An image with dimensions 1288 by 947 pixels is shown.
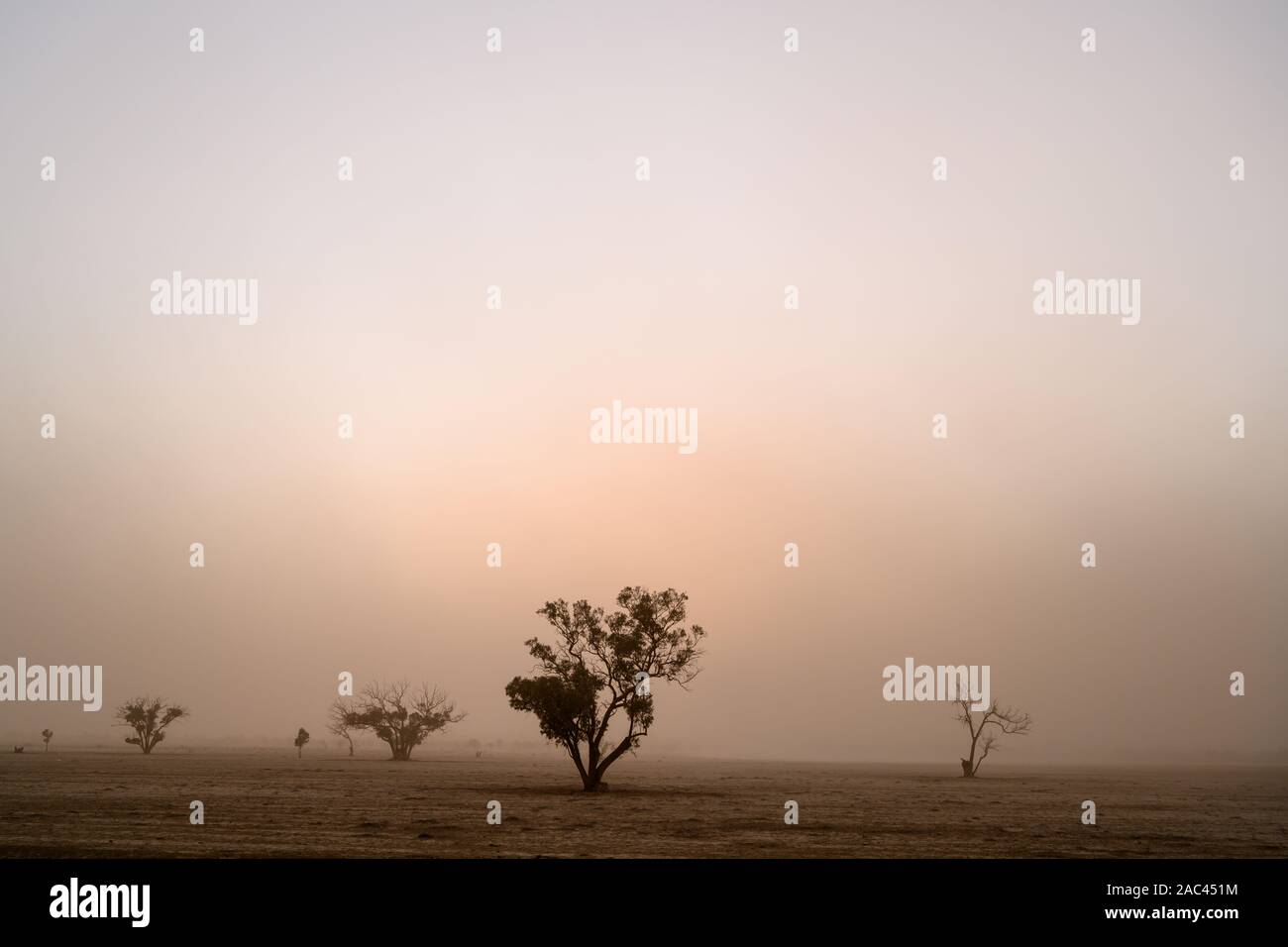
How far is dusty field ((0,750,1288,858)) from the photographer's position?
118 feet

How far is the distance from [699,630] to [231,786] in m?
28.8

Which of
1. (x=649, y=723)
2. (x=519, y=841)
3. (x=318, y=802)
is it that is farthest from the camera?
(x=649, y=723)

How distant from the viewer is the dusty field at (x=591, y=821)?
35844 millimetres

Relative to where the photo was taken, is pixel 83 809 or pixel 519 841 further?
pixel 83 809

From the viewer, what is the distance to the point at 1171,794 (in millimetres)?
79000

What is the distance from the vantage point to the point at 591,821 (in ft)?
149

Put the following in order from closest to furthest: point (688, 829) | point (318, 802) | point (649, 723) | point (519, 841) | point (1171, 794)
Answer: point (519, 841) < point (688, 829) < point (318, 802) < point (649, 723) < point (1171, 794)

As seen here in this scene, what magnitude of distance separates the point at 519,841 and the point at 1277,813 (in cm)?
4400

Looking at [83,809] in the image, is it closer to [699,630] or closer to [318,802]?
[318,802]
